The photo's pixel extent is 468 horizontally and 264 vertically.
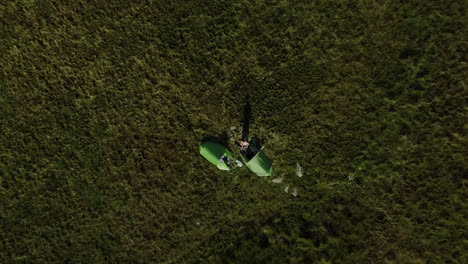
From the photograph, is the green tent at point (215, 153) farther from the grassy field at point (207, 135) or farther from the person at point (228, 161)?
the grassy field at point (207, 135)

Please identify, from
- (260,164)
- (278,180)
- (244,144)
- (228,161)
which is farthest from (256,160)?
(278,180)

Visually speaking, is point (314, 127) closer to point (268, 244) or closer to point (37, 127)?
point (268, 244)

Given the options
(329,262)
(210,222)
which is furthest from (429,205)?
(210,222)

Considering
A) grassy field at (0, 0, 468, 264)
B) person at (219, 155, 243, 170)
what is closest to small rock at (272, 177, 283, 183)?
grassy field at (0, 0, 468, 264)

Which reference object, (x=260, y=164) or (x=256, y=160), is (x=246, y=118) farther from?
(x=260, y=164)

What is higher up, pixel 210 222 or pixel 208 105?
pixel 208 105

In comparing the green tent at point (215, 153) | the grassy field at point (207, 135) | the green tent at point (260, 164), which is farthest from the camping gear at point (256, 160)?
the green tent at point (215, 153)
